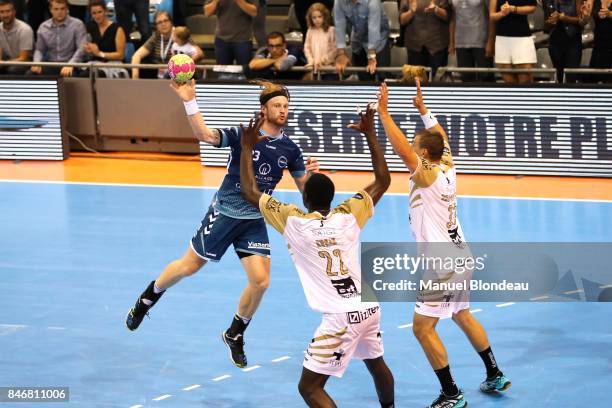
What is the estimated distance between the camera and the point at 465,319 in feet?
26.6

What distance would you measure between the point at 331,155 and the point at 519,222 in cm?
436

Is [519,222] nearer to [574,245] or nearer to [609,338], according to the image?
[574,245]

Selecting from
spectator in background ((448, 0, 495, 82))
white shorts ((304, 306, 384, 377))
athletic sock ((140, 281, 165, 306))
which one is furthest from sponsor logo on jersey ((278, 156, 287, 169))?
spectator in background ((448, 0, 495, 82))

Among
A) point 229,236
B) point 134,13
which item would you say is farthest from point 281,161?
point 134,13

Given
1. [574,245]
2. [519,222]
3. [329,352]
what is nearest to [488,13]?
[519,222]

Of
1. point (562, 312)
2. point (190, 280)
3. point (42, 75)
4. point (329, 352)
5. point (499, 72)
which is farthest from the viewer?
point (42, 75)

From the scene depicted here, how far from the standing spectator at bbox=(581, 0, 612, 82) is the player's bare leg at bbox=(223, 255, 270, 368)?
9.40 metres

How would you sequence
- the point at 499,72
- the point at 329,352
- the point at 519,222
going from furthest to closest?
the point at 499,72
the point at 519,222
the point at 329,352

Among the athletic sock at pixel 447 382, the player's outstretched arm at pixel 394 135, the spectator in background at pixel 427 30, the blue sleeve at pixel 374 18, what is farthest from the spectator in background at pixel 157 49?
the athletic sock at pixel 447 382

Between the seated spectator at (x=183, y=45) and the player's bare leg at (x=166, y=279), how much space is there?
30.7 feet

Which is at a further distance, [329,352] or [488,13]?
[488,13]

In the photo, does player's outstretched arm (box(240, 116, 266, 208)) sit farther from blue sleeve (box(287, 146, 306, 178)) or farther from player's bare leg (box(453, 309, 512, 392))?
player's bare leg (box(453, 309, 512, 392))

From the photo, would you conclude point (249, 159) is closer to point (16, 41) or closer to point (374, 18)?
point (374, 18)

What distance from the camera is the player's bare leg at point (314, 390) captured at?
22.3ft
